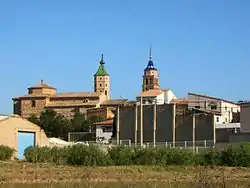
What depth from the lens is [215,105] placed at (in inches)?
3120

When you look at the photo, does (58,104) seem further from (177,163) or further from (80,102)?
(177,163)

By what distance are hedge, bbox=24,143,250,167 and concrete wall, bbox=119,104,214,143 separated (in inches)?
884

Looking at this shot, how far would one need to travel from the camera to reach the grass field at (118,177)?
16859mm

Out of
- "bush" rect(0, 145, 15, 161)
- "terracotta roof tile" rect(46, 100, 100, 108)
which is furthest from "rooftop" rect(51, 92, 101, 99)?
"bush" rect(0, 145, 15, 161)

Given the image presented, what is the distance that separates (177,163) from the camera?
142 feet

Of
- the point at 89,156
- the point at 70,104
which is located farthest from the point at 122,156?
the point at 70,104

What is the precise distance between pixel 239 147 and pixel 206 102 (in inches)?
1496

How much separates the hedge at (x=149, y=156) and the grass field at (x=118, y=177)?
2.37 meters

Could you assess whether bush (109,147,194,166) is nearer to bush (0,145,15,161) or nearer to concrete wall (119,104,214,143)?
bush (0,145,15,161)

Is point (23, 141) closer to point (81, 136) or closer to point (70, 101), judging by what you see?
point (81, 136)

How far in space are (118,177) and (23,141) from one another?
86.6 feet

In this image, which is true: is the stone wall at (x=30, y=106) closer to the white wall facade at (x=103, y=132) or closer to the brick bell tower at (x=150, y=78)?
the brick bell tower at (x=150, y=78)

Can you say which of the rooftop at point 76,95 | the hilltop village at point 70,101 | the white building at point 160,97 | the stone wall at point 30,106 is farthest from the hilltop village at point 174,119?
the stone wall at point 30,106

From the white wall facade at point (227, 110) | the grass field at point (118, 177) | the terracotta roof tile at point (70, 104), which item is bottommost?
the grass field at point (118, 177)
